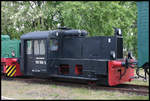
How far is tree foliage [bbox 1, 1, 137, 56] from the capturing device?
1257cm

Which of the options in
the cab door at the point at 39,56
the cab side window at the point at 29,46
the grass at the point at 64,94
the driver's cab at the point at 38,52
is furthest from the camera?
the cab side window at the point at 29,46

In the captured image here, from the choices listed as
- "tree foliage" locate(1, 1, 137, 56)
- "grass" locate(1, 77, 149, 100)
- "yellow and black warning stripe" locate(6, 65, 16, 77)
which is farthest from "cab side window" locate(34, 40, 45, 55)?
"tree foliage" locate(1, 1, 137, 56)

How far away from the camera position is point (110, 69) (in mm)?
8781

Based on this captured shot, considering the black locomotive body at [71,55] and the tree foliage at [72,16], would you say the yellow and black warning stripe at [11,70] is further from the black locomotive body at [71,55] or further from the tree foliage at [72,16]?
the tree foliage at [72,16]

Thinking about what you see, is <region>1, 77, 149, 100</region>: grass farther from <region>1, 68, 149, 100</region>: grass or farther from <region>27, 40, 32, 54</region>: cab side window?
<region>27, 40, 32, 54</region>: cab side window

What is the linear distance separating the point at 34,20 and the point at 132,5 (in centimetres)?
706

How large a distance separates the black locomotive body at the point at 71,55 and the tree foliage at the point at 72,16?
8.29 ft

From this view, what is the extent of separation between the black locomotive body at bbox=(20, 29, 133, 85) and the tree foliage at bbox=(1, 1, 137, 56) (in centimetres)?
253

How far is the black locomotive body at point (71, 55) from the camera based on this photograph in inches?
360

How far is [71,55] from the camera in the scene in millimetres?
10141

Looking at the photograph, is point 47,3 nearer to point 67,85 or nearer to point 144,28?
point 67,85

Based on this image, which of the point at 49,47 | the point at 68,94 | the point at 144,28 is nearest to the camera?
the point at 144,28

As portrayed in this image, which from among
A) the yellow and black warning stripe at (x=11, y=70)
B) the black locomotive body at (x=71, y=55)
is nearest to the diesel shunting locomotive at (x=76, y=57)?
the black locomotive body at (x=71, y=55)

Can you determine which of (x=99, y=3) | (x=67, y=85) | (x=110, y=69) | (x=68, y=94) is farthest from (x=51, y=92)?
(x=99, y=3)
